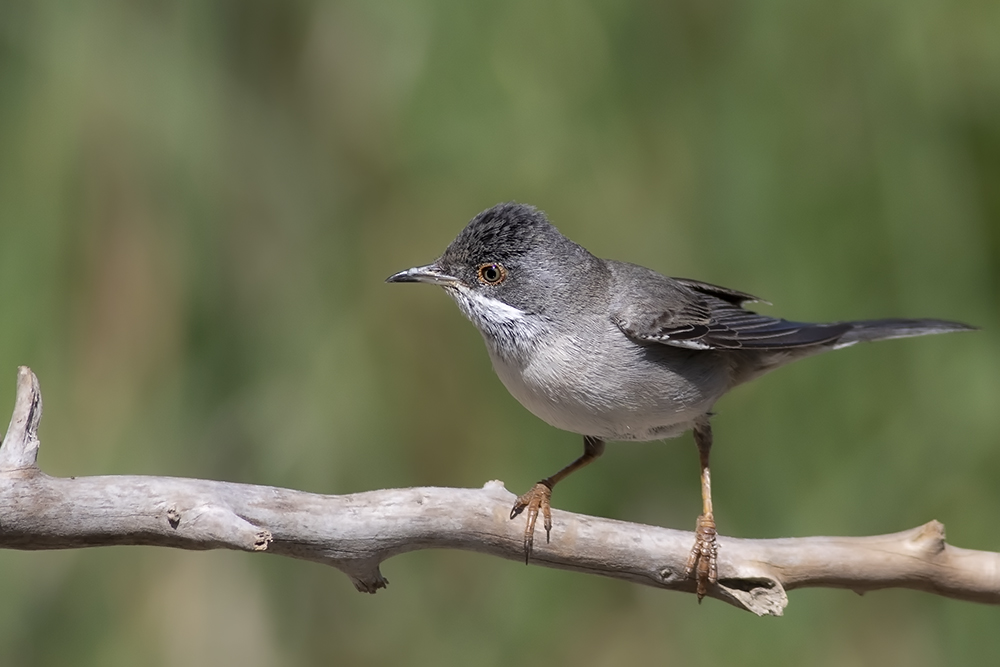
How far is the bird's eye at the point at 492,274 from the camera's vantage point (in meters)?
2.94

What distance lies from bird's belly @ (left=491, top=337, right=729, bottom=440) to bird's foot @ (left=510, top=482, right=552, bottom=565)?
0.27 meters

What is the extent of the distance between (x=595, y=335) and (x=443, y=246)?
154cm

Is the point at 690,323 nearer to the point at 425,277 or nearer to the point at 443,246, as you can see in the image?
the point at 425,277

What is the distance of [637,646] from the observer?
4180 millimetres

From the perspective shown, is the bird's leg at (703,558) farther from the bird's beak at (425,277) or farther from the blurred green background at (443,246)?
the blurred green background at (443,246)

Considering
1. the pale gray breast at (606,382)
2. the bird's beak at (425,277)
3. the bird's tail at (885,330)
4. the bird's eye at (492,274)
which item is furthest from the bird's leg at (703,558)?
the bird's beak at (425,277)

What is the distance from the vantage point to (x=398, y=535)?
7.89 feet

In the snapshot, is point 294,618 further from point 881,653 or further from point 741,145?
point 741,145

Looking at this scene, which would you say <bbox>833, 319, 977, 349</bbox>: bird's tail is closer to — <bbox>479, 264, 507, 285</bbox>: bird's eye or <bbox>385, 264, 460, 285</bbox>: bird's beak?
<bbox>479, 264, 507, 285</bbox>: bird's eye

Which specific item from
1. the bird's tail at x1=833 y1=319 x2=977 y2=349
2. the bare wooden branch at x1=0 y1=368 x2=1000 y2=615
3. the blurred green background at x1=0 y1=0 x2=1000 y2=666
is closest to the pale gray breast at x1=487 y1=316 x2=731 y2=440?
the bare wooden branch at x1=0 y1=368 x2=1000 y2=615

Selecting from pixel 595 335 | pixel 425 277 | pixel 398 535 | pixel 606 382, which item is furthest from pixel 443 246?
pixel 398 535

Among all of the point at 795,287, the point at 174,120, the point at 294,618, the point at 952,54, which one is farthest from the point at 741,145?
the point at 294,618

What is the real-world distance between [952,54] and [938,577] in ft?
8.89

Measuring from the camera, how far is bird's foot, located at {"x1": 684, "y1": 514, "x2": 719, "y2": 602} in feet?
8.78
